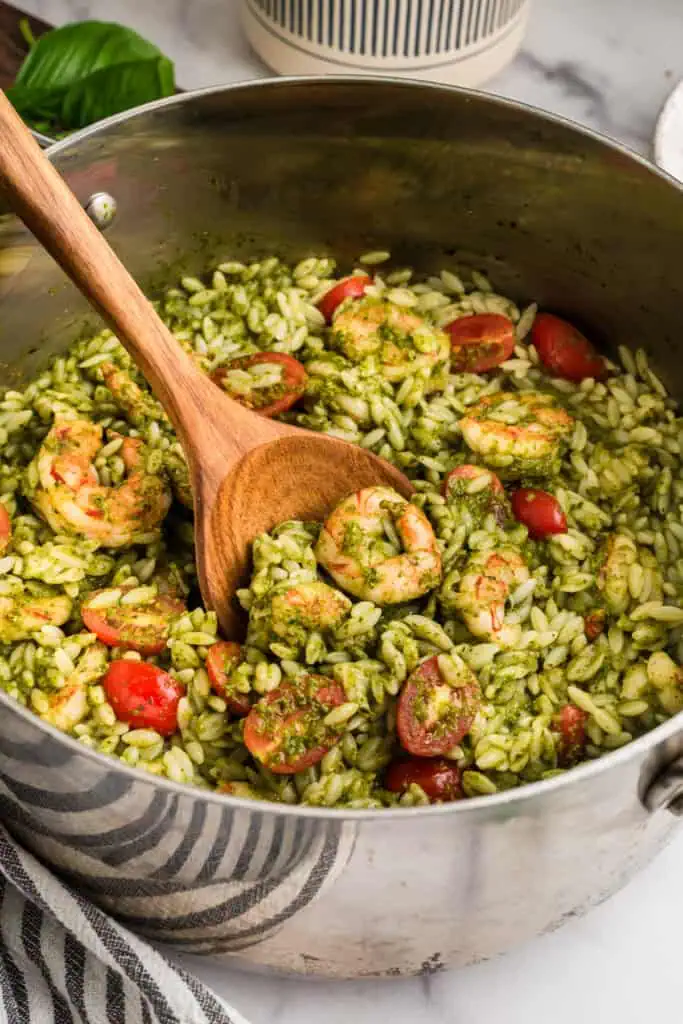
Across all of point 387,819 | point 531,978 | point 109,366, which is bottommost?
point 531,978

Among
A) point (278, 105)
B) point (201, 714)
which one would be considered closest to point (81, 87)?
point (278, 105)

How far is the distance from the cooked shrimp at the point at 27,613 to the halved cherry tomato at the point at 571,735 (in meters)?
0.54

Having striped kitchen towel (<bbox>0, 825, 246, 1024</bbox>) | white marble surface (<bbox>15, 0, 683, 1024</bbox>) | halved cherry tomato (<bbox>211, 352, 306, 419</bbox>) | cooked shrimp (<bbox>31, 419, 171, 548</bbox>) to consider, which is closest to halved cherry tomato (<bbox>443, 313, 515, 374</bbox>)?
halved cherry tomato (<bbox>211, 352, 306, 419</bbox>)

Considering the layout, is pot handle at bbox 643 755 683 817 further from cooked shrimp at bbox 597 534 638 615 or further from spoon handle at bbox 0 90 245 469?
spoon handle at bbox 0 90 245 469

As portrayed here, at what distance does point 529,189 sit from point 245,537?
0.58m

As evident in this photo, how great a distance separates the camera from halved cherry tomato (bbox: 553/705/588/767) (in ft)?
4.48

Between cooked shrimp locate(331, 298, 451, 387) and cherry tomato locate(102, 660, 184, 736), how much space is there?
0.50 metres

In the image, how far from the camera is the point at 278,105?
157 centimetres

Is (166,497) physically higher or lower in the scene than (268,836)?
lower

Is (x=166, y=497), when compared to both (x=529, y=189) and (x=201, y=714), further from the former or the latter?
(x=529, y=189)

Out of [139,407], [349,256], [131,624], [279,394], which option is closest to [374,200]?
[349,256]

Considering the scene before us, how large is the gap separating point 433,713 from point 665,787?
0.87 ft

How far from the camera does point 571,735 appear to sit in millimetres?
1366

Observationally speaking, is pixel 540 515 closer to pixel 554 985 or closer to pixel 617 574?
pixel 617 574
